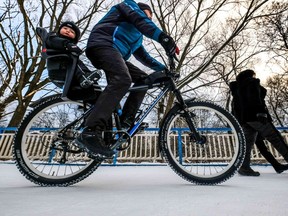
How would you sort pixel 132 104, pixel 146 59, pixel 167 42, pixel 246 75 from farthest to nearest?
pixel 246 75, pixel 146 59, pixel 132 104, pixel 167 42

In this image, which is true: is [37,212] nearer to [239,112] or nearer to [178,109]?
[178,109]

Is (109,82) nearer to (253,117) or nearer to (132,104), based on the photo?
(132,104)

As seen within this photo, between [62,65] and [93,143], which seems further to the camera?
[62,65]

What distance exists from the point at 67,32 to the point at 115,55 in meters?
0.63

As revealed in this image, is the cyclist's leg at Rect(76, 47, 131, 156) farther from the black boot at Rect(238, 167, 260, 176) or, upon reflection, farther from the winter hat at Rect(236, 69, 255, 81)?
the winter hat at Rect(236, 69, 255, 81)

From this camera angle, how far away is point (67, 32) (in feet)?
8.25

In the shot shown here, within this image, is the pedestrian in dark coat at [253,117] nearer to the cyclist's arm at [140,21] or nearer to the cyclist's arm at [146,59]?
the cyclist's arm at [146,59]

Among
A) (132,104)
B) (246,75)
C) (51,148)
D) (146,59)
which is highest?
(246,75)

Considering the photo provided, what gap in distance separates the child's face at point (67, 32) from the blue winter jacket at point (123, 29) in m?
0.25

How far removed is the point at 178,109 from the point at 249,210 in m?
1.36

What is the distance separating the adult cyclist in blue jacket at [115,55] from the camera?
212cm

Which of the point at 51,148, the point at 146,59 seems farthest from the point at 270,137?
the point at 51,148

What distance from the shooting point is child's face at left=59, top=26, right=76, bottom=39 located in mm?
2504

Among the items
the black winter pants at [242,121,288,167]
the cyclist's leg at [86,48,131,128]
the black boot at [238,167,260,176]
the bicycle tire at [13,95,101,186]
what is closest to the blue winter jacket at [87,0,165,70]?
the cyclist's leg at [86,48,131,128]
